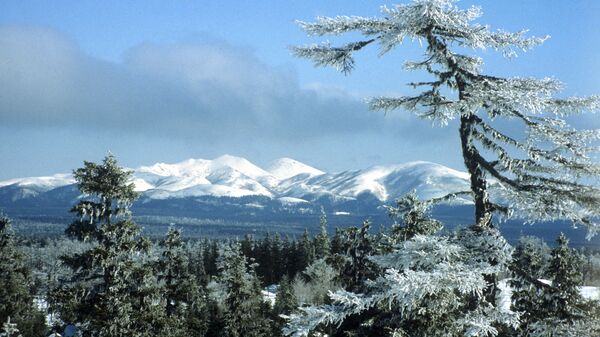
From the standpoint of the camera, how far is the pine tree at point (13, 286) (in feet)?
123

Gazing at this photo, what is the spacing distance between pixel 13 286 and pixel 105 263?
28274 mm

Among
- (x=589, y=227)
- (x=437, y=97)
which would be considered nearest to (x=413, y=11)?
(x=437, y=97)

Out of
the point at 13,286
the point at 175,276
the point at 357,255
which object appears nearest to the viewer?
the point at 357,255

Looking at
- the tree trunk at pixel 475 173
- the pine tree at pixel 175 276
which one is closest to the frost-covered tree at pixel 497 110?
the tree trunk at pixel 475 173

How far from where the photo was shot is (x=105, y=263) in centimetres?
1812

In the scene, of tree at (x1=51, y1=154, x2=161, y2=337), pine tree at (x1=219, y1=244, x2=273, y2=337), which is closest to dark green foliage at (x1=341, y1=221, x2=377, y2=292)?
pine tree at (x1=219, y1=244, x2=273, y2=337)

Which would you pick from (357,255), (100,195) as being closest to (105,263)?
(100,195)

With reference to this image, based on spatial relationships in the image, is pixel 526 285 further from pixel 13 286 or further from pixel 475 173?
pixel 13 286

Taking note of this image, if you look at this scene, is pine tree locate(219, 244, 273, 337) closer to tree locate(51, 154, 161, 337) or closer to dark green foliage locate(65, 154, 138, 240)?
tree locate(51, 154, 161, 337)

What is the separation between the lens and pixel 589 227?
8.82 m

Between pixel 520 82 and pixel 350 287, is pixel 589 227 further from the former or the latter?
pixel 350 287

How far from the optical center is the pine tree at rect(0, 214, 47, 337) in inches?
1478

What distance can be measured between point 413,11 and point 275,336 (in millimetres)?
46438

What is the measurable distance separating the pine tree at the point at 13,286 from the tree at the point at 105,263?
21.9 m
